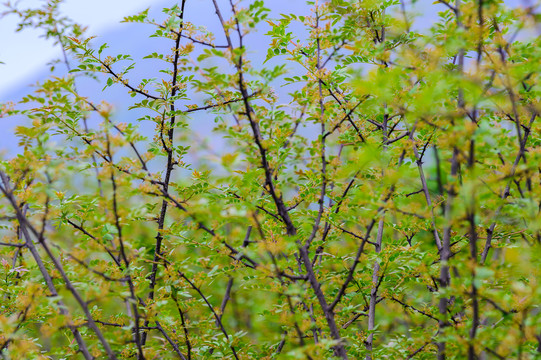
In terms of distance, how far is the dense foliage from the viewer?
7.05 ft

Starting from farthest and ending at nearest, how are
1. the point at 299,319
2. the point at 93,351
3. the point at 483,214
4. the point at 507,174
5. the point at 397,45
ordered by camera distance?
the point at 397,45
the point at 483,214
the point at 93,351
the point at 299,319
the point at 507,174

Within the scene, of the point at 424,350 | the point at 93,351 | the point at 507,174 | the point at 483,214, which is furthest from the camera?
the point at 424,350

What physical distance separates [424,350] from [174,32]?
281 cm

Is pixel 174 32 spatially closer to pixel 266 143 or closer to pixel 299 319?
pixel 266 143

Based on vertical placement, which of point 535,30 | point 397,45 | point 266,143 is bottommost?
point 266,143

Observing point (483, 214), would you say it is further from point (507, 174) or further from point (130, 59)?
point (130, 59)

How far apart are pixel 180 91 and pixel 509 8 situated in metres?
2.26

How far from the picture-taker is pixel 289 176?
144 inches

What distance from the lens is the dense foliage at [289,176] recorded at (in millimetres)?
2148

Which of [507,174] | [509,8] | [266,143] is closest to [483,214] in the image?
[507,174]

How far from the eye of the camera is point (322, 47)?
320 centimetres

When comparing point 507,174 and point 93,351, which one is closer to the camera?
point 507,174

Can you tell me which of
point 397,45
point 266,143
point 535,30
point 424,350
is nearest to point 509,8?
point 535,30

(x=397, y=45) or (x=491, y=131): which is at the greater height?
(x=397, y=45)
